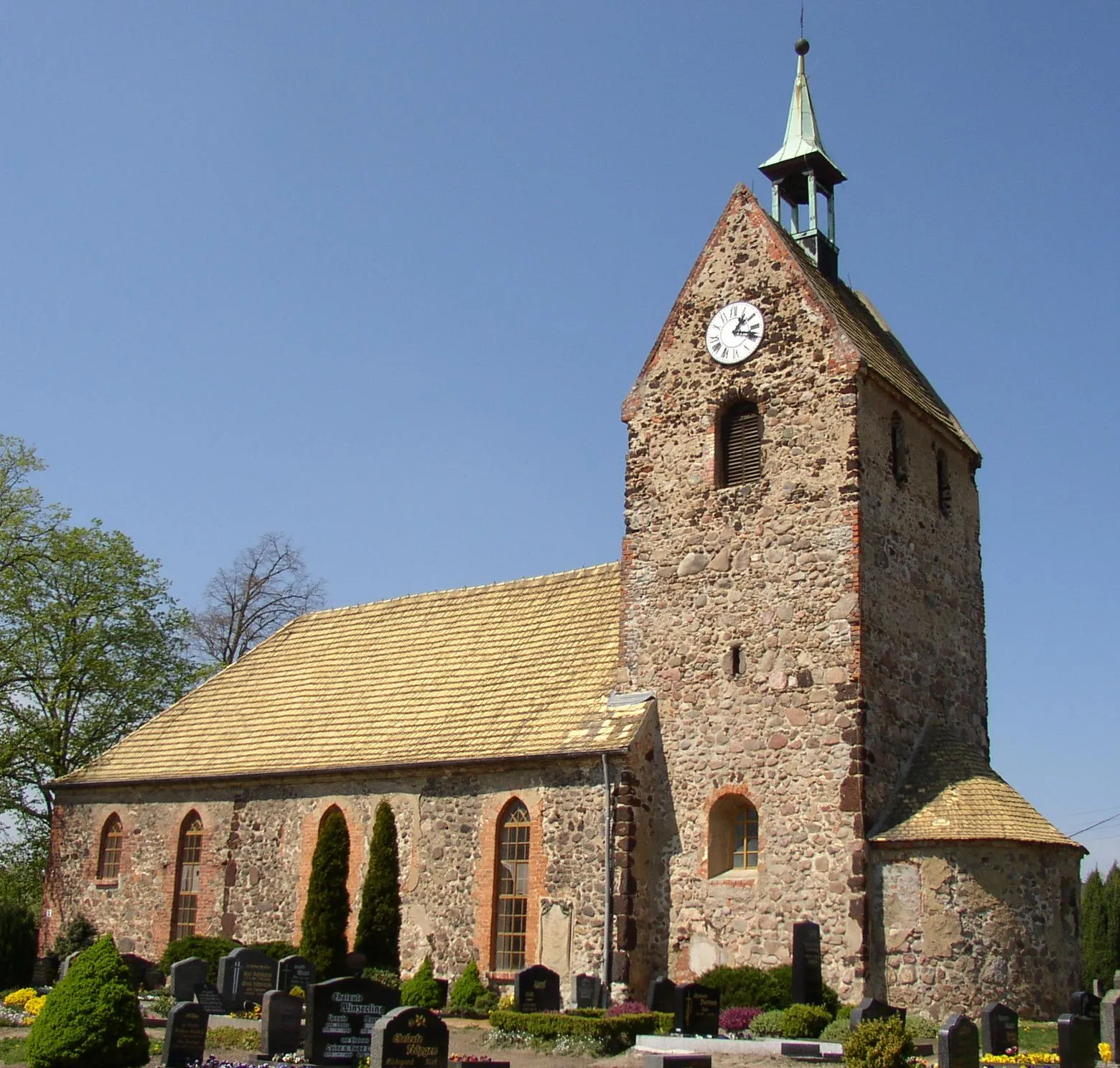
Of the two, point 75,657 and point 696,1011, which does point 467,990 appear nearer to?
point 696,1011

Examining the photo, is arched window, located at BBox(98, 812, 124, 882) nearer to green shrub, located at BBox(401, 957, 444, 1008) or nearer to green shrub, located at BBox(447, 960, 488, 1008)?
green shrub, located at BBox(401, 957, 444, 1008)

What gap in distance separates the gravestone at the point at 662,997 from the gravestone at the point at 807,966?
1.90 m

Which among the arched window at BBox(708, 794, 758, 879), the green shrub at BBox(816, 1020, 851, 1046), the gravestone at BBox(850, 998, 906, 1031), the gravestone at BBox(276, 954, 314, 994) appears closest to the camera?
the gravestone at BBox(850, 998, 906, 1031)

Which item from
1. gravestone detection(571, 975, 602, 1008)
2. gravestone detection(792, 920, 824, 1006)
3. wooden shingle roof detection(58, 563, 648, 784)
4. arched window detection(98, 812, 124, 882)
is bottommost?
gravestone detection(571, 975, 602, 1008)

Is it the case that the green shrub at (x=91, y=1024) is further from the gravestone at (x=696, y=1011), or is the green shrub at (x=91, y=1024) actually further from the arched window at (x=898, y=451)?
the arched window at (x=898, y=451)

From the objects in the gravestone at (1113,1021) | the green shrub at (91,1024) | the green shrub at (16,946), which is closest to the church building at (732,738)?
the gravestone at (1113,1021)

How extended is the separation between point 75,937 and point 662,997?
15768 mm

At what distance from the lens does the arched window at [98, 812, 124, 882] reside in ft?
99.7

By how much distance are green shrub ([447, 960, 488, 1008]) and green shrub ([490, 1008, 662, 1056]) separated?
11.0ft

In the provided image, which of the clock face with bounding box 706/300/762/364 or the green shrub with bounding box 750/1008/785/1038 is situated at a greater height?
the clock face with bounding box 706/300/762/364

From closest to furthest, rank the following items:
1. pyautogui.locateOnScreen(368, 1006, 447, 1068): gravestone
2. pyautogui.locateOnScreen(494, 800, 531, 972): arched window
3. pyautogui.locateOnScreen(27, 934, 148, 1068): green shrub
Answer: pyautogui.locateOnScreen(368, 1006, 447, 1068): gravestone, pyautogui.locateOnScreen(27, 934, 148, 1068): green shrub, pyautogui.locateOnScreen(494, 800, 531, 972): arched window

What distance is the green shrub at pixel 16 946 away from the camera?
96.2 ft

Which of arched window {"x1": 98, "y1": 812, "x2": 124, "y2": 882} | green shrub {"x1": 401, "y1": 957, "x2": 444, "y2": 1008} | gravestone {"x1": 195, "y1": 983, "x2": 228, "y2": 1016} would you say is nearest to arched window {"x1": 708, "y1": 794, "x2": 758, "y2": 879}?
green shrub {"x1": 401, "y1": 957, "x2": 444, "y2": 1008}

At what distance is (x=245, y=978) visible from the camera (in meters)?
22.2
